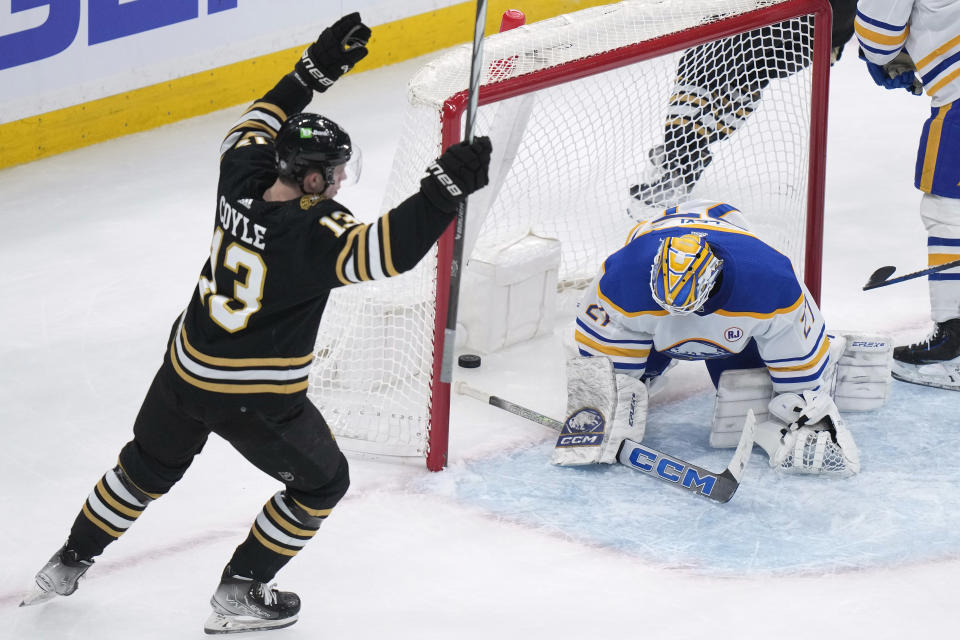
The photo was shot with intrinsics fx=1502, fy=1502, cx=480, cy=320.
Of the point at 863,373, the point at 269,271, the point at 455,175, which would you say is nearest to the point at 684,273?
the point at 863,373

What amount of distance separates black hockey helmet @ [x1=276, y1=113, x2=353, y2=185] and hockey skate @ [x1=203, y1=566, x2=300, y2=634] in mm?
896

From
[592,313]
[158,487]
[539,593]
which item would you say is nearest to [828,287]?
[592,313]

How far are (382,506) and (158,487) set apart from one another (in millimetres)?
790

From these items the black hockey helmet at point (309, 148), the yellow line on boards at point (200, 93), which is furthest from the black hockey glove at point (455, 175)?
the yellow line on boards at point (200, 93)

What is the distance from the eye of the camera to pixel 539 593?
11.3 feet

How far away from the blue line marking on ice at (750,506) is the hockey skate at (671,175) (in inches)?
36.8

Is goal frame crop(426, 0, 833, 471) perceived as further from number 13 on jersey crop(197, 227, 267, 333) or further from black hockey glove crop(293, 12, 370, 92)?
number 13 on jersey crop(197, 227, 267, 333)

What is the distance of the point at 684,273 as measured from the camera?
3.62 meters

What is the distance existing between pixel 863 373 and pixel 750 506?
2.27ft

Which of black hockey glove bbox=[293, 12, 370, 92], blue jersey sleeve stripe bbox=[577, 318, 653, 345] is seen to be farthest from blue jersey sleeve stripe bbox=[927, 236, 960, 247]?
black hockey glove bbox=[293, 12, 370, 92]

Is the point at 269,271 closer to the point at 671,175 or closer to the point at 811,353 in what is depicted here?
the point at 811,353

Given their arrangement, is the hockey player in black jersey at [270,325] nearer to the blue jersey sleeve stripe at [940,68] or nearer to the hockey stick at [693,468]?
the hockey stick at [693,468]

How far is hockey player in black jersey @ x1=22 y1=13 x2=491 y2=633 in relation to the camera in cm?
275

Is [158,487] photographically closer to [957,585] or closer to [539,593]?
[539,593]
